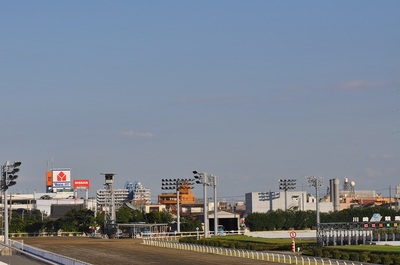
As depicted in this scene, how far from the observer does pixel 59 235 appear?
136000mm

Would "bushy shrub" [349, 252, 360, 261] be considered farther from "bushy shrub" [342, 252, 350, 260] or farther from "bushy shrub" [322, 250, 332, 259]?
"bushy shrub" [322, 250, 332, 259]

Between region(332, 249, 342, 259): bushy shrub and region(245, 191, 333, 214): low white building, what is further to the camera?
region(245, 191, 333, 214): low white building

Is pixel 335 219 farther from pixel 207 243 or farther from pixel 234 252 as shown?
pixel 234 252

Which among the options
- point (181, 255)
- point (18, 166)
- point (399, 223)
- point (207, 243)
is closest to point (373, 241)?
point (399, 223)

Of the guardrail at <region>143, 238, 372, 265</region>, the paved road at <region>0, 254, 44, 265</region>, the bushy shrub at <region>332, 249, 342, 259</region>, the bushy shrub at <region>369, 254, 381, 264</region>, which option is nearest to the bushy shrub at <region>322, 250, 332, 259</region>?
the bushy shrub at <region>332, 249, 342, 259</region>

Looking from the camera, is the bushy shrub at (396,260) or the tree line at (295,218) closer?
the bushy shrub at (396,260)

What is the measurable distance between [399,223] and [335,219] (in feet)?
148

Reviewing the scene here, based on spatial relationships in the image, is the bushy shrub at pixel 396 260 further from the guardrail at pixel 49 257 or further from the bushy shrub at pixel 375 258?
the guardrail at pixel 49 257

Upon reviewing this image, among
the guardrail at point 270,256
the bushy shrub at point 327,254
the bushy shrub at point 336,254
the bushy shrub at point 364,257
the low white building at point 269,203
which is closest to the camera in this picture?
the guardrail at point 270,256

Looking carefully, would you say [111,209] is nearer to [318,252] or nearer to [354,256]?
[318,252]

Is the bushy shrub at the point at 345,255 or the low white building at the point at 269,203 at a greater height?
the low white building at the point at 269,203

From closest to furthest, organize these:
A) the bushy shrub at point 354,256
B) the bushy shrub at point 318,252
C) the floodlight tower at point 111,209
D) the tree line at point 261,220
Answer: the bushy shrub at point 354,256, the bushy shrub at point 318,252, the floodlight tower at point 111,209, the tree line at point 261,220

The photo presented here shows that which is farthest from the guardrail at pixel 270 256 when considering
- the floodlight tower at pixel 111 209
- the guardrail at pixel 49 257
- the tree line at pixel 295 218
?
the tree line at pixel 295 218

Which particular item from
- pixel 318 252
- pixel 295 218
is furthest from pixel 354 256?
pixel 295 218
